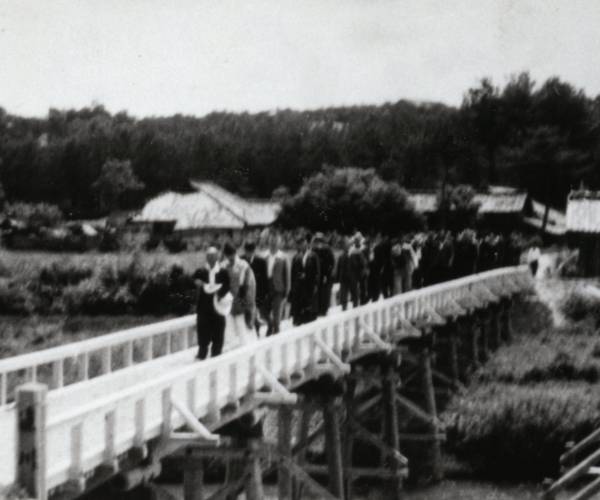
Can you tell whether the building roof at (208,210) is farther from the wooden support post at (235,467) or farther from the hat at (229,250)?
the wooden support post at (235,467)

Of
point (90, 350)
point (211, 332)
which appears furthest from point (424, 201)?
point (90, 350)

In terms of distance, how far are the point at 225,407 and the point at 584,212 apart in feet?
94.8

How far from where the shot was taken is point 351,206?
48.1 metres

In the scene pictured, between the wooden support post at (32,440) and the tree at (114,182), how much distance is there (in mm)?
50523

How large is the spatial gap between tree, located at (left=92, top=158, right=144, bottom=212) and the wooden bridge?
114 feet

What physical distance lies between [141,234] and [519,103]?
18446 millimetres

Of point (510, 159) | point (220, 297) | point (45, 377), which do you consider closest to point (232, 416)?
point (220, 297)

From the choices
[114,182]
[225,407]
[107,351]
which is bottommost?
[225,407]

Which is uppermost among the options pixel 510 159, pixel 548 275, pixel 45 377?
pixel 510 159

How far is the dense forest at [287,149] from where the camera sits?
51.8 metres

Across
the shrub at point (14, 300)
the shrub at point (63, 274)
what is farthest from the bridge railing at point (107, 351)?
the shrub at point (63, 274)

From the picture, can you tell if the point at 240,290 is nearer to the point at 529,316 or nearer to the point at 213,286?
the point at 213,286

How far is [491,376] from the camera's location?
28141mm

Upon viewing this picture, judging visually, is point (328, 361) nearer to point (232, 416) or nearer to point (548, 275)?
point (232, 416)
